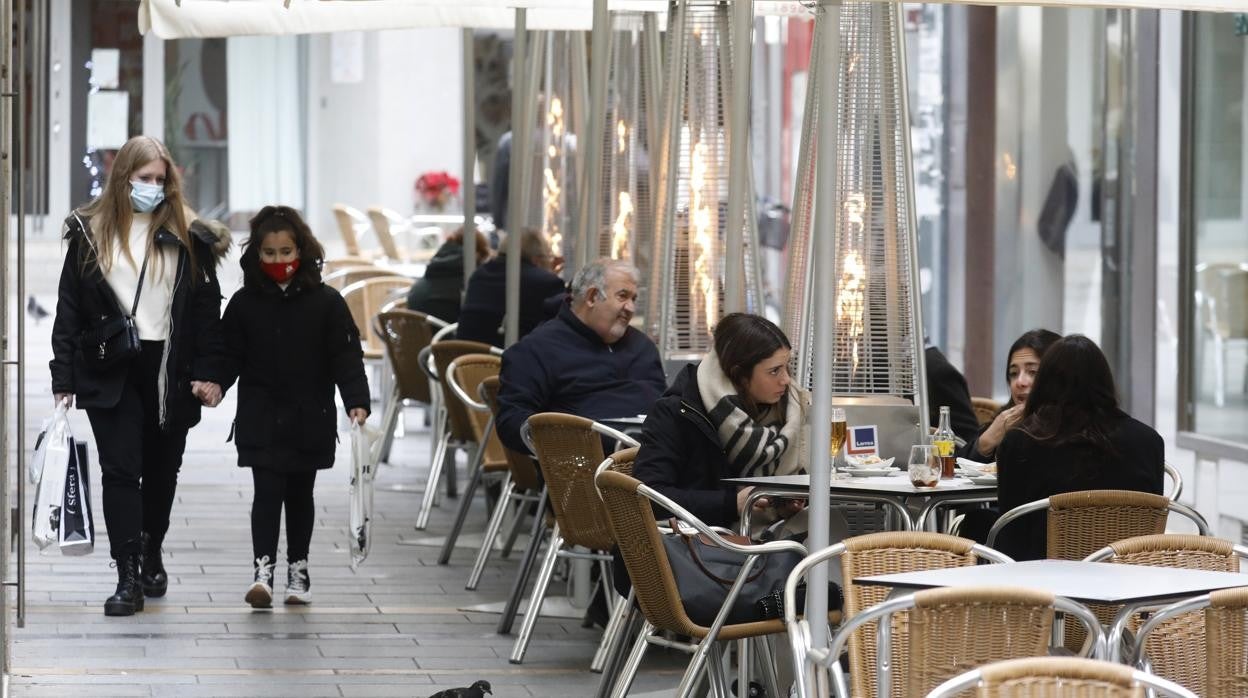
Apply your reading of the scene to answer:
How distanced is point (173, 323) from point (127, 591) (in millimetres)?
973

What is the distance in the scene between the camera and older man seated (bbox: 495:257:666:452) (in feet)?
25.1

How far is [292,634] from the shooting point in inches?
297

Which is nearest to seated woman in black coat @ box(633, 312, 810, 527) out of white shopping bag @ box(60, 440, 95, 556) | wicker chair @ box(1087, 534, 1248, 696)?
wicker chair @ box(1087, 534, 1248, 696)

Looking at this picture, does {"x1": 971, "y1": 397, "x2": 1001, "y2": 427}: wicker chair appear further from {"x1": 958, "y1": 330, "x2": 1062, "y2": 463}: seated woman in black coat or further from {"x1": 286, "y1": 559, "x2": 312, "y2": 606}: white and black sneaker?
{"x1": 286, "y1": 559, "x2": 312, "y2": 606}: white and black sneaker

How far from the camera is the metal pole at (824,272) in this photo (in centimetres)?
471

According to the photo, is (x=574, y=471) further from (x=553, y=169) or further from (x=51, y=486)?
(x=553, y=169)

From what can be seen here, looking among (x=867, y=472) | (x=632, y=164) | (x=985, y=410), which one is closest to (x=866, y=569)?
(x=867, y=472)

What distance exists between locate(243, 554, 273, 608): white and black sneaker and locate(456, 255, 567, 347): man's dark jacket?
2499 millimetres

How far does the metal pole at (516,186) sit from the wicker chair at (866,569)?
4.35 m

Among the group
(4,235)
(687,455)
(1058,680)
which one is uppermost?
(4,235)

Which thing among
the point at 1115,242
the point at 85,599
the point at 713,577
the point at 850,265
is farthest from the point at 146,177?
the point at 1115,242

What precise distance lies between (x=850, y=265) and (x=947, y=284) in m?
8.65

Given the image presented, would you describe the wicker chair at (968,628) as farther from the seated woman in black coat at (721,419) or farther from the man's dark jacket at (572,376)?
the man's dark jacket at (572,376)

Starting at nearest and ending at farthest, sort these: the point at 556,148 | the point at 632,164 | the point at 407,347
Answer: the point at 632,164 < the point at 407,347 < the point at 556,148
